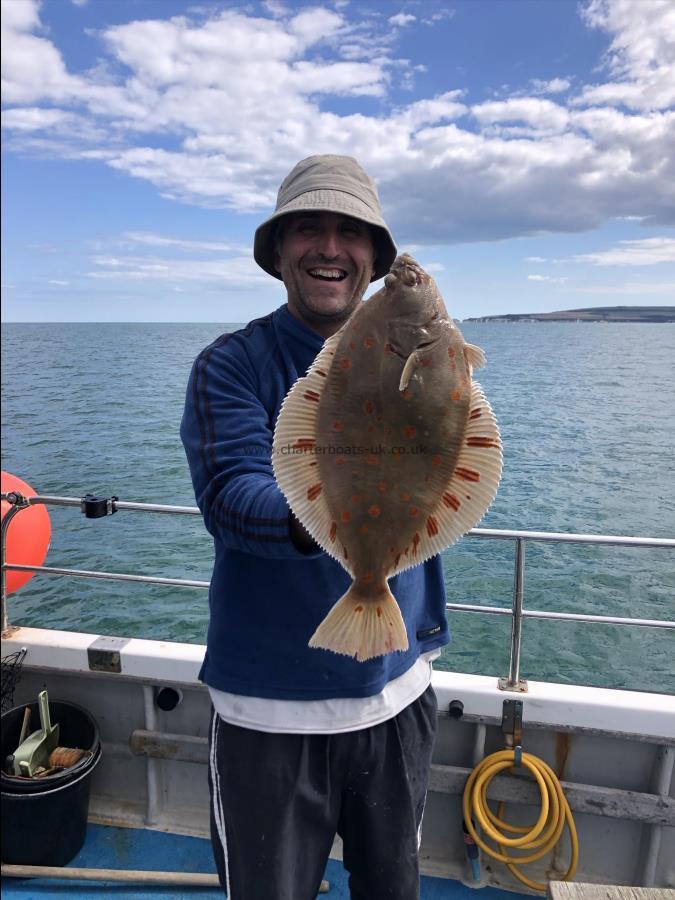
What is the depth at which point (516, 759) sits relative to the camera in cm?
361

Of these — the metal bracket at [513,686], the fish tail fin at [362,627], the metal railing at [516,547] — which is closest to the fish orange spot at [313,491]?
the fish tail fin at [362,627]

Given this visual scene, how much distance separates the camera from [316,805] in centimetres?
219

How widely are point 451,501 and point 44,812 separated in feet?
10.7

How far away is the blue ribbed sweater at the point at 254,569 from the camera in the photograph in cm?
196

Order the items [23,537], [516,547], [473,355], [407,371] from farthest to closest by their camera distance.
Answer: [23,537], [516,547], [473,355], [407,371]

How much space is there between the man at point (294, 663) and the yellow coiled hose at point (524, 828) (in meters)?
1.41

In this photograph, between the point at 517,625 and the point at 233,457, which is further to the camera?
the point at 517,625

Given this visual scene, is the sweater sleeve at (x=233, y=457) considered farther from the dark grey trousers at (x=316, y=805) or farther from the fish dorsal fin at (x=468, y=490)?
the dark grey trousers at (x=316, y=805)

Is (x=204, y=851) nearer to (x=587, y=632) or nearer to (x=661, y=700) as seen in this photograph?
(x=661, y=700)

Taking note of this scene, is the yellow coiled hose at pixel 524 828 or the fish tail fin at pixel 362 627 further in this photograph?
the yellow coiled hose at pixel 524 828

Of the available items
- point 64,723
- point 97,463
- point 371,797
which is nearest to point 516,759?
point 371,797

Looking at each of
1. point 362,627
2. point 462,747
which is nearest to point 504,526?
point 462,747

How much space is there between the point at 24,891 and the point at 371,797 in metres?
2.64

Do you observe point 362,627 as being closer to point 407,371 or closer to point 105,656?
point 407,371
